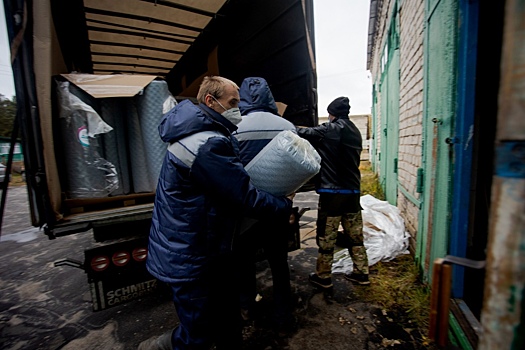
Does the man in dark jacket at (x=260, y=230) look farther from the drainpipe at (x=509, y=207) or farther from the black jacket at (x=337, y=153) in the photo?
the drainpipe at (x=509, y=207)

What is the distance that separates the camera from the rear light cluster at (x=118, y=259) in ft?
6.16

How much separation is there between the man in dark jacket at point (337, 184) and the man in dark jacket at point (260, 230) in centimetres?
49

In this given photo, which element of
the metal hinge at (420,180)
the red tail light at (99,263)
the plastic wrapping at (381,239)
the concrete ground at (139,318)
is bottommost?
the concrete ground at (139,318)

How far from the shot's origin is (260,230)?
1908 mm

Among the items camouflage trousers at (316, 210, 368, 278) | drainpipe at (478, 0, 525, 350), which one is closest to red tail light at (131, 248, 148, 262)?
camouflage trousers at (316, 210, 368, 278)

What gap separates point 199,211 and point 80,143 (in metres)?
1.08

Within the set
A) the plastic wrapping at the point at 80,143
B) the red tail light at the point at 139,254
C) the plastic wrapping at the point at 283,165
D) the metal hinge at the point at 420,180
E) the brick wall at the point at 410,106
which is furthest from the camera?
the brick wall at the point at 410,106

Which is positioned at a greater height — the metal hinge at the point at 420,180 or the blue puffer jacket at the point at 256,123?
the blue puffer jacket at the point at 256,123

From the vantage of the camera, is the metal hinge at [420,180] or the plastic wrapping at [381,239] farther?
the plastic wrapping at [381,239]

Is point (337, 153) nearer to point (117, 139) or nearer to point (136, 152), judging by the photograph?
point (136, 152)

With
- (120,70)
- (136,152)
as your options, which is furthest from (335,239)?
(120,70)

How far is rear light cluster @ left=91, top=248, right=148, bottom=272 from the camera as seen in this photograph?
1.88 meters

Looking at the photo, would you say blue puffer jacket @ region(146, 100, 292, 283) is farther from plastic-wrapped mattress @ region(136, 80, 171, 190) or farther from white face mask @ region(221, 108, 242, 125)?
plastic-wrapped mattress @ region(136, 80, 171, 190)

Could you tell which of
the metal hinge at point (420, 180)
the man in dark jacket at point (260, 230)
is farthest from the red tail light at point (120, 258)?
the metal hinge at point (420, 180)
